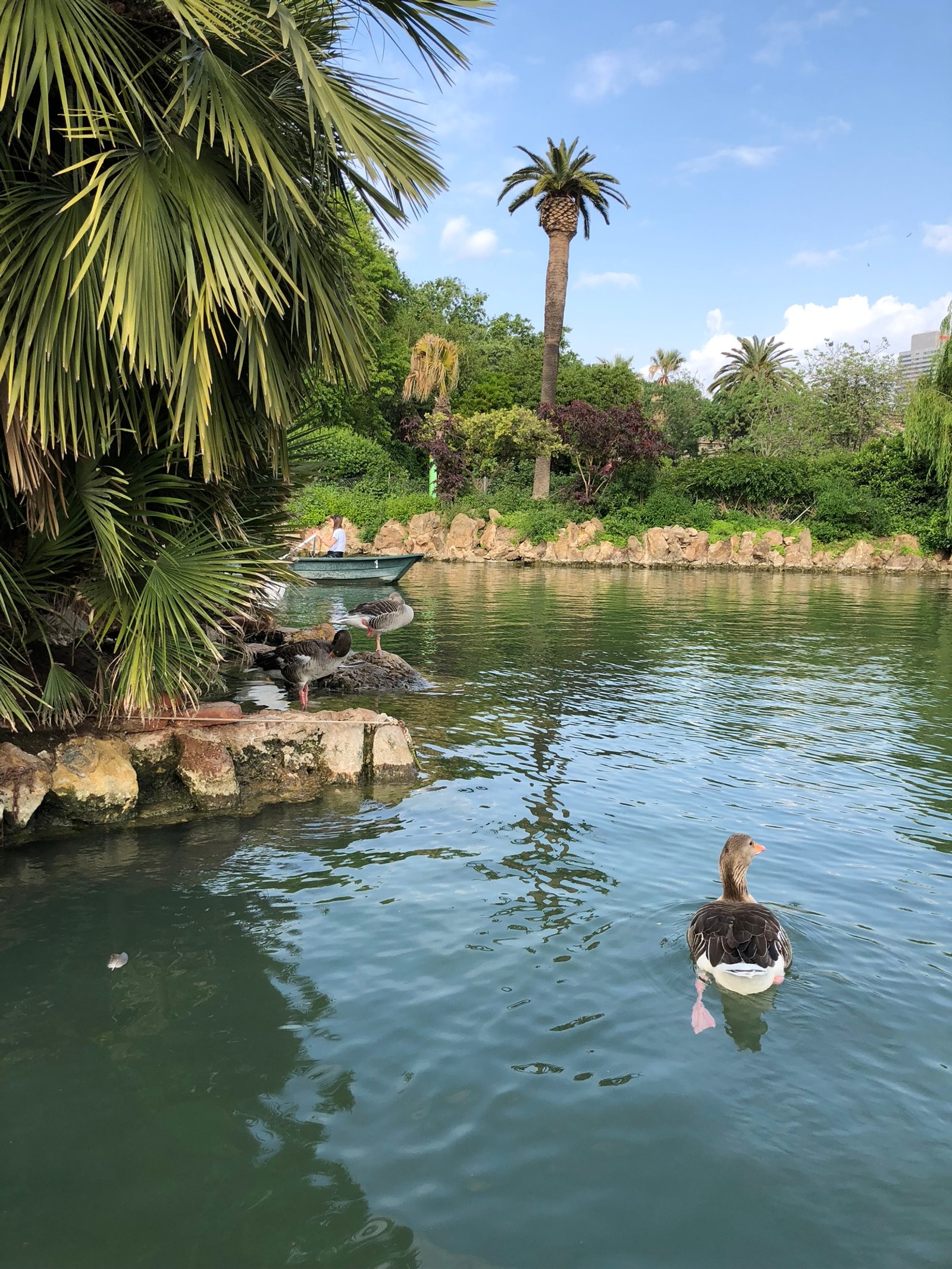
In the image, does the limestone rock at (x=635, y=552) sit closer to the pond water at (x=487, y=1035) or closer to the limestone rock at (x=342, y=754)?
the pond water at (x=487, y=1035)

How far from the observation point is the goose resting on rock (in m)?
11.9

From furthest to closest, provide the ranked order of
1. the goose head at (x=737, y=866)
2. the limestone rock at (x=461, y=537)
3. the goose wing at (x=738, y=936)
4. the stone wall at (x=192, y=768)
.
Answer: the limestone rock at (x=461, y=537)
the stone wall at (x=192, y=768)
the goose head at (x=737, y=866)
the goose wing at (x=738, y=936)

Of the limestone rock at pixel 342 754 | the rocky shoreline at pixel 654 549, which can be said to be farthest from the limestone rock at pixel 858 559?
the limestone rock at pixel 342 754

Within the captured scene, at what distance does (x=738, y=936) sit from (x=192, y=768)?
5.00 metres

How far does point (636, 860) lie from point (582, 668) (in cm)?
840

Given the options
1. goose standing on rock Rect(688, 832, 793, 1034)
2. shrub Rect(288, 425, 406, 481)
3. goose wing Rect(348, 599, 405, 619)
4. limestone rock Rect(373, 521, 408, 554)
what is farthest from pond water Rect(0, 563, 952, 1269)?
shrub Rect(288, 425, 406, 481)

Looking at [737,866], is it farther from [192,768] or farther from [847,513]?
[847,513]

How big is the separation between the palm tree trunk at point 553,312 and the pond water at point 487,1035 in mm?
38415

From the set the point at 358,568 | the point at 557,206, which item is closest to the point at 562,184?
the point at 557,206

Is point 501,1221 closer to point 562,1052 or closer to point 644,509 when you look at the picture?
point 562,1052

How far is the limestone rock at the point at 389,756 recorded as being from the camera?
918 centimetres

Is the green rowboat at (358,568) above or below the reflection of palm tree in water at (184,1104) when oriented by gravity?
above

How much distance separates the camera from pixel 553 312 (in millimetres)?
45656

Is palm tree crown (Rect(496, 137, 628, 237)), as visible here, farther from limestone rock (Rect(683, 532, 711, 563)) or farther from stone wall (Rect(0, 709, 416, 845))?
stone wall (Rect(0, 709, 416, 845))
